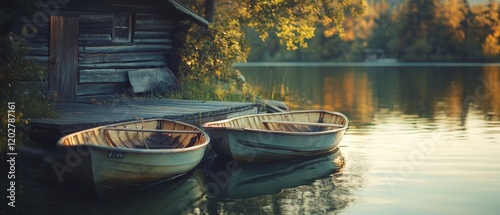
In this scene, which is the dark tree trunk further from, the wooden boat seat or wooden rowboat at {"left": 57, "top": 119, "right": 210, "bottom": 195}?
wooden rowboat at {"left": 57, "top": 119, "right": 210, "bottom": 195}

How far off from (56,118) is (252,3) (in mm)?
14929

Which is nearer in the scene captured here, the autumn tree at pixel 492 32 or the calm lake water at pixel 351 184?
the calm lake water at pixel 351 184

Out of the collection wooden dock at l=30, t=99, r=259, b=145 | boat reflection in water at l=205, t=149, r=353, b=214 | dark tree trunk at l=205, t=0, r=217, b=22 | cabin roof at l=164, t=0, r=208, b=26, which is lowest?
boat reflection in water at l=205, t=149, r=353, b=214

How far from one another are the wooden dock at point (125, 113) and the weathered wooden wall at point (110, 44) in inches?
48.4

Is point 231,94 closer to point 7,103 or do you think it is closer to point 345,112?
point 345,112

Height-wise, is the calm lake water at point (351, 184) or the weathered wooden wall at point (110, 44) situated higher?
the weathered wooden wall at point (110, 44)

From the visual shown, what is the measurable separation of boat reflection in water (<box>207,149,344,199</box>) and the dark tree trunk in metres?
12.9

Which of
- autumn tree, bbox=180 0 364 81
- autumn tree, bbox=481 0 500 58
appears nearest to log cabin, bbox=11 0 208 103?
autumn tree, bbox=180 0 364 81

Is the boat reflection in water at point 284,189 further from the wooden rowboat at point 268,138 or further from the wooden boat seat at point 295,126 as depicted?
the wooden boat seat at point 295,126

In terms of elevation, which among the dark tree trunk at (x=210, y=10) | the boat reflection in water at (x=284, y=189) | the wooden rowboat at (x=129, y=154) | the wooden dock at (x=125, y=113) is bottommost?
the boat reflection in water at (x=284, y=189)

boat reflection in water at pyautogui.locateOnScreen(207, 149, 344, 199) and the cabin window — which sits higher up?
the cabin window

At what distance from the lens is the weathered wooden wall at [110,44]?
74.4ft

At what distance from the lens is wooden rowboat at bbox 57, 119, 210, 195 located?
14555mm

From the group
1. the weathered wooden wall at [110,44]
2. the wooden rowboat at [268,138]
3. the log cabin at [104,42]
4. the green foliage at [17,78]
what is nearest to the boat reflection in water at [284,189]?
the wooden rowboat at [268,138]
